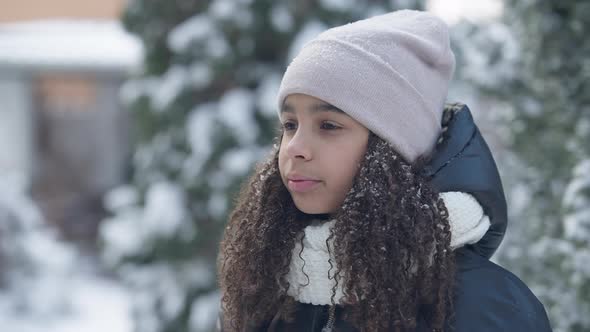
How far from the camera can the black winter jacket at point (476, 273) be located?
166 centimetres

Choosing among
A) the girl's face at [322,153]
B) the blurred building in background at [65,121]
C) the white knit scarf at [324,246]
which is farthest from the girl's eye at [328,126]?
the blurred building in background at [65,121]

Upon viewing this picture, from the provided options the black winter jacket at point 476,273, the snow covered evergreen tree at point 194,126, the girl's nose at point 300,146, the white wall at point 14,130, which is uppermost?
the girl's nose at point 300,146

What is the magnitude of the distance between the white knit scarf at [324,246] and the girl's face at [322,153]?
0.08 meters

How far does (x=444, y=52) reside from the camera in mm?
1817

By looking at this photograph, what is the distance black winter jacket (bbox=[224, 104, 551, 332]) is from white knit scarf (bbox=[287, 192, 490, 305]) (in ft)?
0.10

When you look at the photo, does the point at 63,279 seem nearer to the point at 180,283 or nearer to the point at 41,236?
the point at 41,236

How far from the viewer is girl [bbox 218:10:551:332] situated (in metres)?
1.67

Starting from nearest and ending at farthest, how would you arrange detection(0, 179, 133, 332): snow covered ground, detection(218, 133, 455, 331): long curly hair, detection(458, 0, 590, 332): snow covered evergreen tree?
detection(218, 133, 455, 331): long curly hair, detection(458, 0, 590, 332): snow covered evergreen tree, detection(0, 179, 133, 332): snow covered ground

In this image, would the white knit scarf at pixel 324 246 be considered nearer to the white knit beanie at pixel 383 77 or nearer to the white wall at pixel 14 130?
the white knit beanie at pixel 383 77

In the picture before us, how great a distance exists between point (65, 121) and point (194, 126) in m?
7.49

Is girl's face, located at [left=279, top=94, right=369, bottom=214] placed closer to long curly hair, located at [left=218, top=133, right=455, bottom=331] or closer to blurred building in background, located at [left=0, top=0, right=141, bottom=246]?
long curly hair, located at [left=218, top=133, right=455, bottom=331]

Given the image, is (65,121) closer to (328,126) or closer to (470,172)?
(328,126)

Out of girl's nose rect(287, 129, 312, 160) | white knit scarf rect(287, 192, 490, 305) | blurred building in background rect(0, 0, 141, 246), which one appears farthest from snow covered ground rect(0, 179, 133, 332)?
girl's nose rect(287, 129, 312, 160)

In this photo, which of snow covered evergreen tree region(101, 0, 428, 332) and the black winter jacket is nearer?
the black winter jacket
